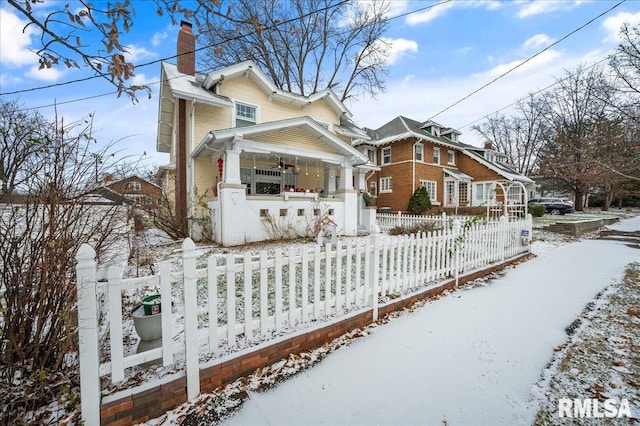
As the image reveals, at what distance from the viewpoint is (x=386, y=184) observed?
2230cm

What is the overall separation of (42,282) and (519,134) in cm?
4849

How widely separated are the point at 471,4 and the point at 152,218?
11590 mm

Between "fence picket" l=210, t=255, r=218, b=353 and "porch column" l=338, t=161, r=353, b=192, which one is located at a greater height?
"porch column" l=338, t=161, r=353, b=192

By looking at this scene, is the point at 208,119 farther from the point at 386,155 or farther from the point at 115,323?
the point at 386,155

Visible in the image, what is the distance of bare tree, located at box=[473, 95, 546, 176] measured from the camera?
34.2 meters

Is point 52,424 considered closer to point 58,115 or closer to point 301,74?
point 58,115

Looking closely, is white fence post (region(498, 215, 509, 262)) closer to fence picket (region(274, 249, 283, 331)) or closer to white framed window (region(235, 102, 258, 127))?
fence picket (region(274, 249, 283, 331))

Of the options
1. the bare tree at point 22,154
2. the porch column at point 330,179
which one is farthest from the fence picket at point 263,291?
the porch column at point 330,179

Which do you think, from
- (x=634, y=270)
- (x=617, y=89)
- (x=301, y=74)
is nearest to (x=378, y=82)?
(x=301, y=74)

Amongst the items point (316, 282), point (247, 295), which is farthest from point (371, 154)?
point (247, 295)

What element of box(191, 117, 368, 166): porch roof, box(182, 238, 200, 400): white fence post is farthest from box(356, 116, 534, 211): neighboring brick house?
box(182, 238, 200, 400): white fence post

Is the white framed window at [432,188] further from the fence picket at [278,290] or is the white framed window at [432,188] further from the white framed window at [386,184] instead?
the fence picket at [278,290]

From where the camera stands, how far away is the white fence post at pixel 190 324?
2.11 meters

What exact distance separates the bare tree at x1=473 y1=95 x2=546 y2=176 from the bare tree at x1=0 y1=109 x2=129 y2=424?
42045 mm
